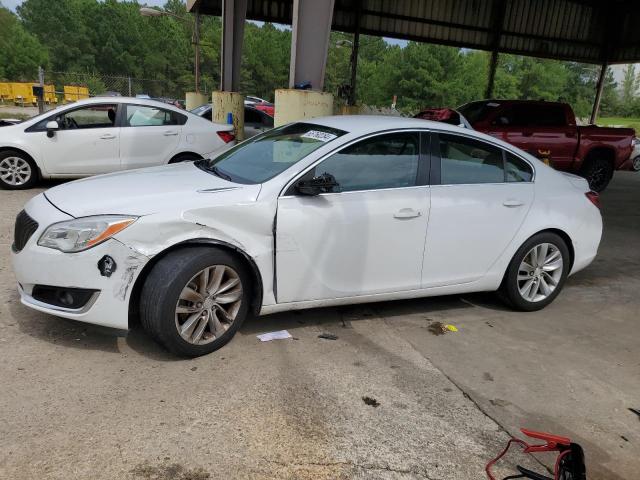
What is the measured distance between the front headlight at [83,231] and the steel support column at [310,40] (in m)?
5.47

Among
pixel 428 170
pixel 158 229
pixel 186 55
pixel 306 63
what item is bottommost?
pixel 158 229

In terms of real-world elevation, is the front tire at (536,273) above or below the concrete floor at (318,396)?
above

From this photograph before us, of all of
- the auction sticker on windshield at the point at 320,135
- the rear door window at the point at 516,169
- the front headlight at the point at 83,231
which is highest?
the auction sticker on windshield at the point at 320,135

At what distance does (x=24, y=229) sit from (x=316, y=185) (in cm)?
197

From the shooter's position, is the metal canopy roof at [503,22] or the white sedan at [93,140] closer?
the white sedan at [93,140]

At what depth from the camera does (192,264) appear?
329 cm

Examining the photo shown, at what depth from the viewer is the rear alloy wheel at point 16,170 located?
814 centimetres

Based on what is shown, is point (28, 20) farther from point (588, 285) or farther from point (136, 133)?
point (588, 285)

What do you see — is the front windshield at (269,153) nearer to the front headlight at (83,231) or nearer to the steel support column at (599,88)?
the front headlight at (83,231)

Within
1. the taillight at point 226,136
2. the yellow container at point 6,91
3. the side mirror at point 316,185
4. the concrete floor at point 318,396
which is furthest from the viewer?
the yellow container at point 6,91

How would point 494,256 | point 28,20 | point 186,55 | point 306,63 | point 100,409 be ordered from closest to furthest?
point 100,409 < point 494,256 < point 306,63 < point 186,55 < point 28,20

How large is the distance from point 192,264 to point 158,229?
0.30m

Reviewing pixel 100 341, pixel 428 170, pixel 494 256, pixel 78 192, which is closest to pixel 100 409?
pixel 100 341

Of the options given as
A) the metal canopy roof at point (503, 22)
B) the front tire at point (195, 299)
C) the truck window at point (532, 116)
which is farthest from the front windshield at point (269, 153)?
the metal canopy roof at point (503, 22)
